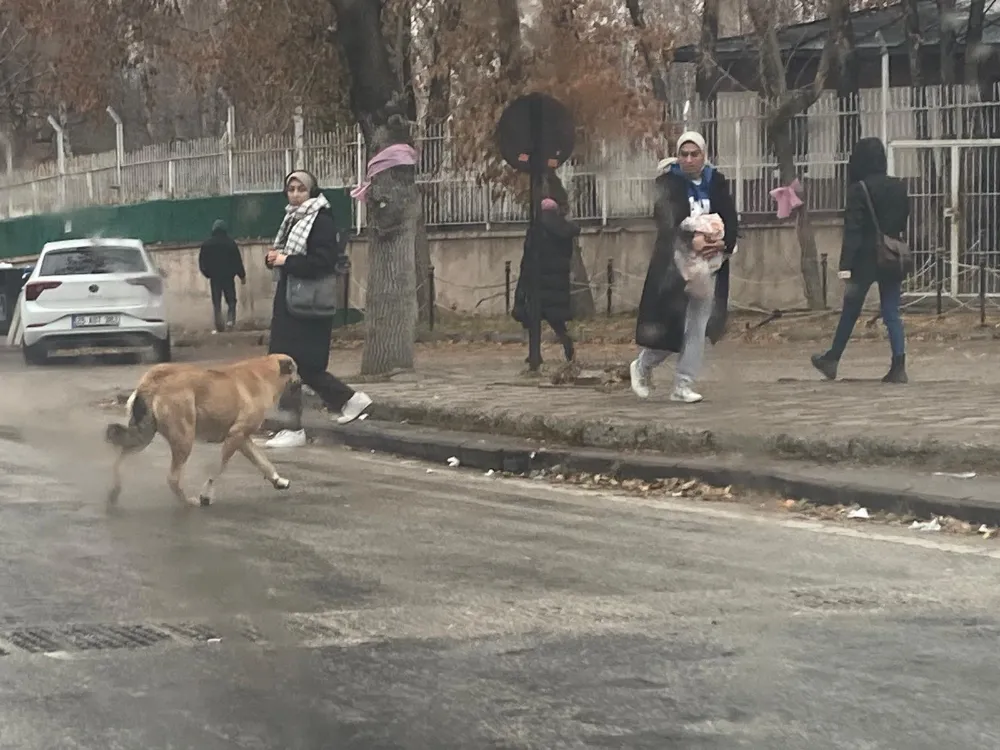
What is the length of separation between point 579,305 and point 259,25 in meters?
8.20

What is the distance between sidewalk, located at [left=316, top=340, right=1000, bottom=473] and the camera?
970 centimetres

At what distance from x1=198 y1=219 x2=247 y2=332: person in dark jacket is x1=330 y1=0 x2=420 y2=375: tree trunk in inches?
445

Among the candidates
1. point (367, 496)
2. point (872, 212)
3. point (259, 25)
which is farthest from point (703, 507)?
point (259, 25)

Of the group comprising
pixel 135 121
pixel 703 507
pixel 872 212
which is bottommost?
pixel 703 507

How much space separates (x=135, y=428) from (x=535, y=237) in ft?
19.3

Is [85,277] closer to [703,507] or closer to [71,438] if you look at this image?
[71,438]

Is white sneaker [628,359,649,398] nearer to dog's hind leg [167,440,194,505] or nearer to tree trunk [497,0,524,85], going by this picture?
dog's hind leg [167,440,194,505]

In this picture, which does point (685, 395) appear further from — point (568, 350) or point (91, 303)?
point (91, 303)

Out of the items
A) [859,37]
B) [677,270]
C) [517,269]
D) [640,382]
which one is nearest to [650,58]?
[517,269]

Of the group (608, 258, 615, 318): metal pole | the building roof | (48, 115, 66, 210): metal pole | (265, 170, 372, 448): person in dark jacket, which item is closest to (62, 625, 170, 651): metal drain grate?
(265, 170, 372, 448): person in dark jacket

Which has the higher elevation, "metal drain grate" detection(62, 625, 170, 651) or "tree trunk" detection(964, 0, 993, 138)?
"tree trunk" detection(964, 0, 993, 138)

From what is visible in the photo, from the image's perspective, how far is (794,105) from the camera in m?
22.7

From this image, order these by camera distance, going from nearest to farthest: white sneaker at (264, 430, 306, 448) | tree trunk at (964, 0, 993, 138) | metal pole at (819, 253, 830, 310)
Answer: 1. white sneaker at (264, 430, 306, 448)
2. metal pole at (819, 253, 830, 310)
3. tree trunk at (964, 0, 993, 138)

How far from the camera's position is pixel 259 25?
694 inches
